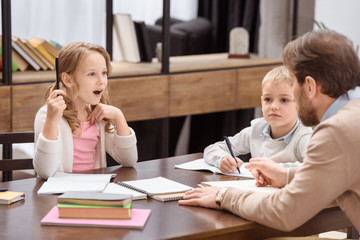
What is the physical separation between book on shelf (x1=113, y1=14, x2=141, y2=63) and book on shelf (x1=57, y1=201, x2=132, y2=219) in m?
2.74

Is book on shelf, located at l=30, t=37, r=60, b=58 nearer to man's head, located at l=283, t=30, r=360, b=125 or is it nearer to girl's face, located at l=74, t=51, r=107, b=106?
girl's face, located at l=74, t=51, r=107, b=106

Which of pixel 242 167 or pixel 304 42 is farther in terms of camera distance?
pixel 242 167

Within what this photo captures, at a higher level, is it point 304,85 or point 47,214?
point 304,85

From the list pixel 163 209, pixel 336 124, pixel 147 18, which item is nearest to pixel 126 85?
pixel 147 18

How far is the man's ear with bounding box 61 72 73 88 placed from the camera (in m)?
2.60

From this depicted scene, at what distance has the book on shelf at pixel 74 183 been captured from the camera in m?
2.11

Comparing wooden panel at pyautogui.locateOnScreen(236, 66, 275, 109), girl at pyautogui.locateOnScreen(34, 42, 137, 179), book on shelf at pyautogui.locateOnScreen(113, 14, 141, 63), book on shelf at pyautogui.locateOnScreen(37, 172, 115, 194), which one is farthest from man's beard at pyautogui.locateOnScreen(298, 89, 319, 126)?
wooden panel at pyautogui.locateOnScreen(236, 66, 275, 109)

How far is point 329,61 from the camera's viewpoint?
183cm

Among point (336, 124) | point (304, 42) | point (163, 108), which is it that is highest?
point (304, 42)

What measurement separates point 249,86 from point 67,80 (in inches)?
94.0

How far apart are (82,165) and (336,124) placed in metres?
1.20

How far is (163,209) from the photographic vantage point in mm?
1969

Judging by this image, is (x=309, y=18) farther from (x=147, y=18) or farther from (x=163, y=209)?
(x=163, y=209)

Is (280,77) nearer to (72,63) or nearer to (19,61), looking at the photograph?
(72,63)
